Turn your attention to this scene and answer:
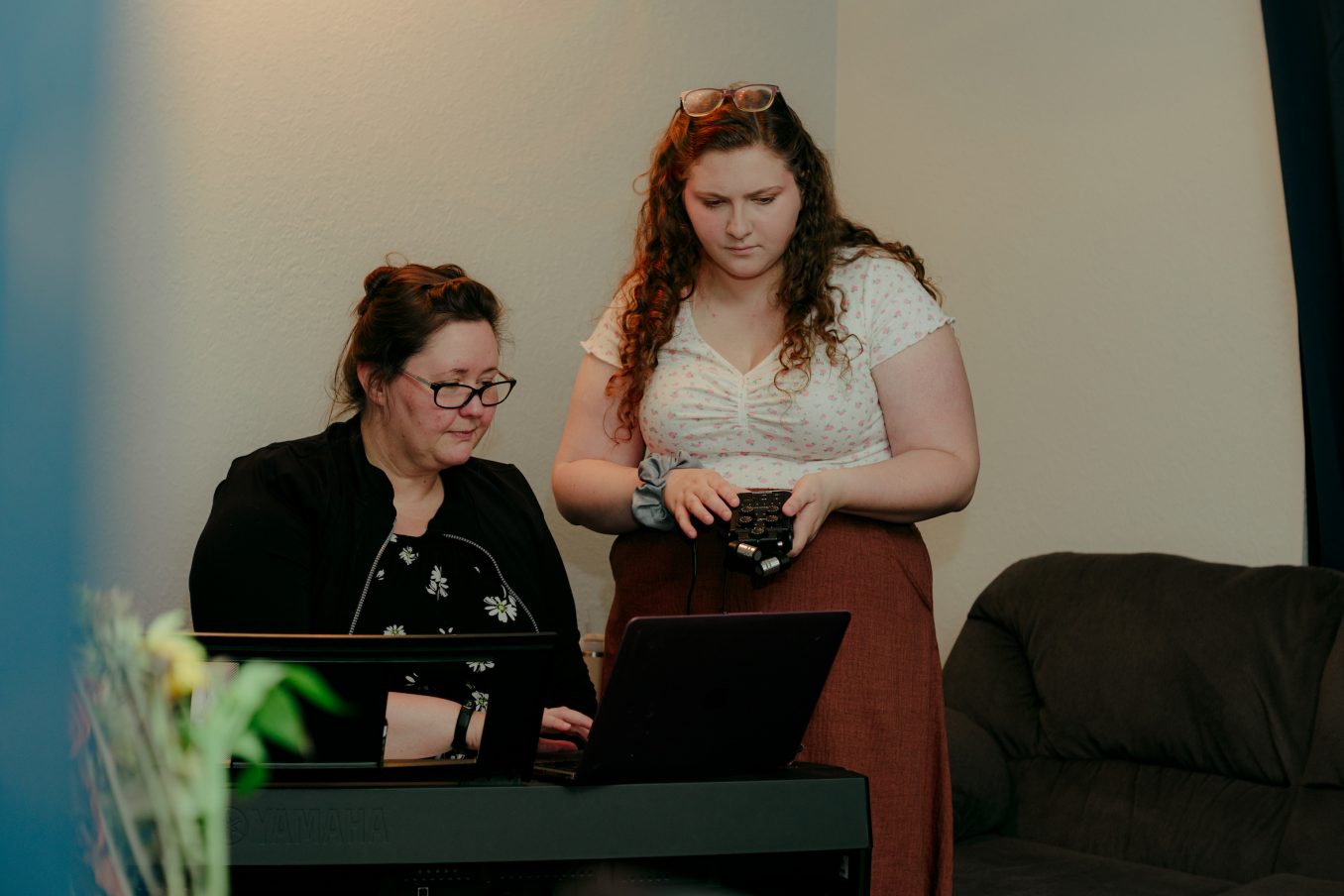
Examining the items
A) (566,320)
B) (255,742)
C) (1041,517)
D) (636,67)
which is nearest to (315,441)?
(566,320)

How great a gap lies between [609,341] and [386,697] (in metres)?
0.88

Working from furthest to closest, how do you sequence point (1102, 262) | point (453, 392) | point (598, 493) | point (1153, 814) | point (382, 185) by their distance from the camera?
point (1102, 262) → point (382, 185) → point (1153, 814) → point (453, 392) → point (598, 493)

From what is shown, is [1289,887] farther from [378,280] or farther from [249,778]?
[249,778]

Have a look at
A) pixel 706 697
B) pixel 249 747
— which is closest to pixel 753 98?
pixel 706 697

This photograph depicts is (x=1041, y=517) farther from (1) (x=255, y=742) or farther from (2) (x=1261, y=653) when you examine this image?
(1) (x=255, y=742)

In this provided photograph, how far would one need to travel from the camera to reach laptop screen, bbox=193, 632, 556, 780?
0.86 m

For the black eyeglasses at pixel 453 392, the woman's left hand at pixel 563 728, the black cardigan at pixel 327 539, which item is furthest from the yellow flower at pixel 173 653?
the black eyeglasses at pixel 453 392

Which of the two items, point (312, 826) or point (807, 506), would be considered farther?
point (807, 506)

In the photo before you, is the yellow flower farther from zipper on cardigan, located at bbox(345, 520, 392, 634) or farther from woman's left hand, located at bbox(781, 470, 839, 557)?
zipper on cardigan, located at bbox(345, 520, 392, 634)

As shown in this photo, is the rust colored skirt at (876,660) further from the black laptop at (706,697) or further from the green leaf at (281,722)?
the green leaf at (281,722)

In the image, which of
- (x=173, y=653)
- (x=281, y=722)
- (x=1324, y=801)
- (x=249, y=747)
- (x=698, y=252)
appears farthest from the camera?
(x=1324, y=801)

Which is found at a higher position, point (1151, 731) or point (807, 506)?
point (807, 506)

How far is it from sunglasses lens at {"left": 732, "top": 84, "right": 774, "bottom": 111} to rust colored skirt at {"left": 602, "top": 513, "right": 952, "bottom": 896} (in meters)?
0.51

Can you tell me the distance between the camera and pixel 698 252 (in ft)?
5.65
